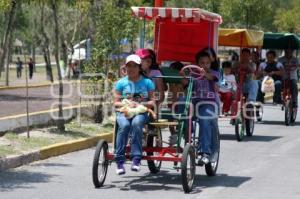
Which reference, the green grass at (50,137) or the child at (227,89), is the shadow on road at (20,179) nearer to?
the green grass at (50,137)

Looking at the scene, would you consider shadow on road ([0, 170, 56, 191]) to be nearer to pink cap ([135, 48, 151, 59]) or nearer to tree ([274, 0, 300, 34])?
pink cap ([135, 48, 151, 59])

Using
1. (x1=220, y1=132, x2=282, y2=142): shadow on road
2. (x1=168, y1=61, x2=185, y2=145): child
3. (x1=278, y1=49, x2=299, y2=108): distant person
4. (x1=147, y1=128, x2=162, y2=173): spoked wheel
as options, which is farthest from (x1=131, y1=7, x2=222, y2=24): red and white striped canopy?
(x1=278, y1=49, x2=299, y2=108): distant person

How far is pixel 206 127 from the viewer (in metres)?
10.1

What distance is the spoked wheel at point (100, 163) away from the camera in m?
9.19

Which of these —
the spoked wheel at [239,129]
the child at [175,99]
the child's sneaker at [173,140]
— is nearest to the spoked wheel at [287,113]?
the spoked wheel at [239,129]

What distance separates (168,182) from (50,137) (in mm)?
3875

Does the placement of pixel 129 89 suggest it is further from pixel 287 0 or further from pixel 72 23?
pixel 287 0

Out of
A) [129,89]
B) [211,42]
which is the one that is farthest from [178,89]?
[211,42]

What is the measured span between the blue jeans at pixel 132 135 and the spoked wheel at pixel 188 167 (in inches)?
22.6

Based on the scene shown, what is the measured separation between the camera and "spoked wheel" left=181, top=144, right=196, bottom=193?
9023 mm

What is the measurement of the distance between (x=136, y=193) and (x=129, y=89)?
1378mm

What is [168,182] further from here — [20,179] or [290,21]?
[290,21]

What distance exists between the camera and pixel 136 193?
9180mm

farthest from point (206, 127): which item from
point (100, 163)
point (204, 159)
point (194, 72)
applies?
point (100, 163)
